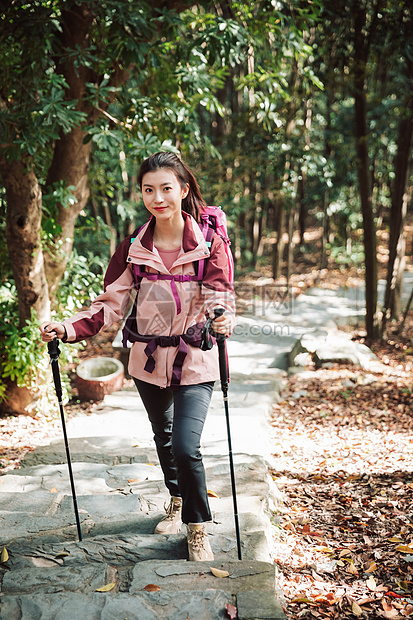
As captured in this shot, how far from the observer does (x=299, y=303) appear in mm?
12703

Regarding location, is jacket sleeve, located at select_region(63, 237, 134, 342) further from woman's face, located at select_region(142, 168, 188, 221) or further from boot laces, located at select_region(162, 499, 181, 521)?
boot laces, located at select_region(162, 499, 181, 521)

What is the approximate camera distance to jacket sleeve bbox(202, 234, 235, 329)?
98.7 inches

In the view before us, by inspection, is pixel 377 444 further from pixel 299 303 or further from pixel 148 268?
pixel 299 303

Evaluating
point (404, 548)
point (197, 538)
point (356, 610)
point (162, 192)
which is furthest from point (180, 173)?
point (404, 548)

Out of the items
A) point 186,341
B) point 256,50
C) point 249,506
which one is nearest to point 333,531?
point 249,506

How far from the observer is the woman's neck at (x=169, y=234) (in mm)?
2641

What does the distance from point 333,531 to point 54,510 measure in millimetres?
1707

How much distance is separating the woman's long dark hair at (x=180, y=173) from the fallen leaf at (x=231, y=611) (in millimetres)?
1763

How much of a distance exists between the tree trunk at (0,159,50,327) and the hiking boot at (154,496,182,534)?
3.06 metres

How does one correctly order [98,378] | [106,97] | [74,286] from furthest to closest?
[98,378] < [74,286] < [106,97]

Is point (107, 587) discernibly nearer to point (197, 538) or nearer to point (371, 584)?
point (197, 538)

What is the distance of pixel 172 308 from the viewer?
2545 millimetres

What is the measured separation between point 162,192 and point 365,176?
6.95m

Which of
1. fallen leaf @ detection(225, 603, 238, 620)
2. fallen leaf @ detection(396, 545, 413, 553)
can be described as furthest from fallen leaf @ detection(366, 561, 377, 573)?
fallen leaf @ detection(225, 603, 238, 620)
